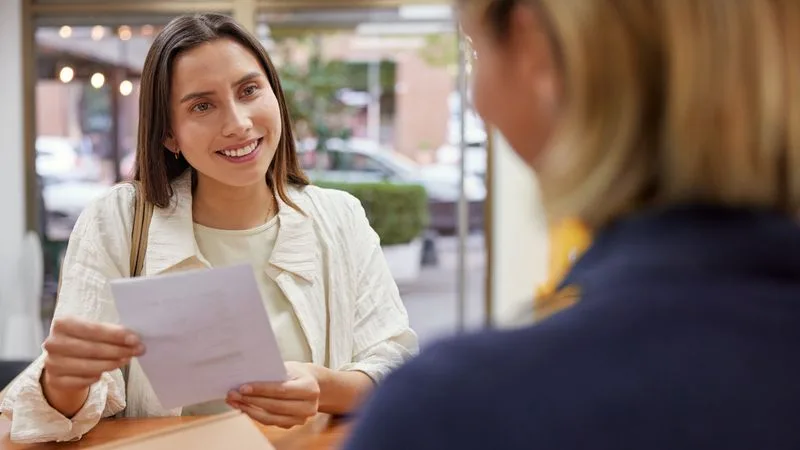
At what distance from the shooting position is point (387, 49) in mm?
5309

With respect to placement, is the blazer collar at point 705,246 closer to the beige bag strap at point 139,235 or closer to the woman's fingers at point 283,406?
the woman's fingers at point 283,406

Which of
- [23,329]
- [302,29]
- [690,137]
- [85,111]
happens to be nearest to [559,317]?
[690,137]

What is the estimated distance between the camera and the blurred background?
5.13 meters

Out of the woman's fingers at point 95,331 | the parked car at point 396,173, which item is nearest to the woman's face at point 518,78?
the woman's fingers at point 95,331

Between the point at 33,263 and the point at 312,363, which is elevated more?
the point at 312,363

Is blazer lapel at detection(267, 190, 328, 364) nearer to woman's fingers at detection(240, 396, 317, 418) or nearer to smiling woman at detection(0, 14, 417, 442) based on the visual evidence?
smiling woman at detection(0, 14, 417, 442)

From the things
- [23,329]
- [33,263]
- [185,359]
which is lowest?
[23,329]

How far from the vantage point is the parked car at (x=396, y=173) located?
522 centimetres

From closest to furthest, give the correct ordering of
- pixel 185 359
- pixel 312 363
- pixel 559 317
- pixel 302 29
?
pixel 559 317 < pixel 185 359 < pixel 312 363 < pixel 302 29

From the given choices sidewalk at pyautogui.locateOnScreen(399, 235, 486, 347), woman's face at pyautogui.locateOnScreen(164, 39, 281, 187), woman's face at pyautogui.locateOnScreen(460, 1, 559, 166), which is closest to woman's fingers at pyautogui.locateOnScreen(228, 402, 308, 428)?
woman's face at pyautogui.locateOnScreen(164, 39, 281, 187)

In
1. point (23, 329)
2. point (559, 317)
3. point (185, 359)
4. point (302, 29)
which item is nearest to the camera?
point (559, 317)

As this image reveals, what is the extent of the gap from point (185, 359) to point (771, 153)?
3.28ft

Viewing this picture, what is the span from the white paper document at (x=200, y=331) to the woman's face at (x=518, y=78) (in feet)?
2.18

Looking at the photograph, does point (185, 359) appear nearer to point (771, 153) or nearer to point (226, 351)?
point (226, 351)
